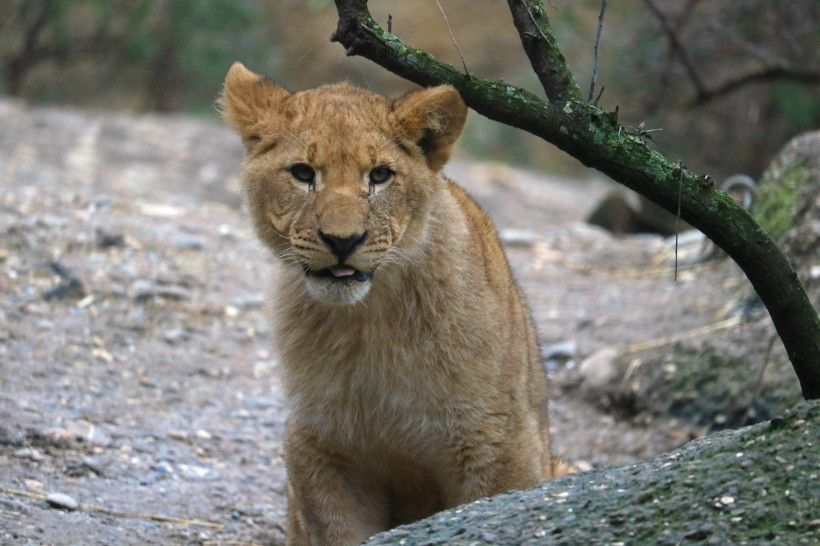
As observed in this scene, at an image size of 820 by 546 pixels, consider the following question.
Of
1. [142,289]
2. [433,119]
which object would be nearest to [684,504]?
[433,119]

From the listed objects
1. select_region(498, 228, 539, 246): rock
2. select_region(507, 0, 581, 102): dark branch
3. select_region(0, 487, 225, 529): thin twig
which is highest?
select_region(507, 0, 581, 102): dark branch

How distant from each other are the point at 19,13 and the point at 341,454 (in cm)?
1116

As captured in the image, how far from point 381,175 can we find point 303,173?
0.30 m

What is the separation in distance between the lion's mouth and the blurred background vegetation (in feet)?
19.8

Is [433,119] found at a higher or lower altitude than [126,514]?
higher

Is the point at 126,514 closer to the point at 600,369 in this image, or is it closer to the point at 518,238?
the point at 600,369

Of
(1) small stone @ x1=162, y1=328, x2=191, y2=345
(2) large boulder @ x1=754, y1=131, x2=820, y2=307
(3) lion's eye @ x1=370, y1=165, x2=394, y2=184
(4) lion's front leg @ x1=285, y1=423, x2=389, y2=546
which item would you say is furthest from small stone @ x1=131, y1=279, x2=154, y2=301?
(2) large boulder @ x1=754, y1=131, x2=820, y2=307

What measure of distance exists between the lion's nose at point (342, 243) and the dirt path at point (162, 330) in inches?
56.8

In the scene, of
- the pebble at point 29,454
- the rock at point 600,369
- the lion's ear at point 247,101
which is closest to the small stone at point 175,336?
the pebble at point 29,454

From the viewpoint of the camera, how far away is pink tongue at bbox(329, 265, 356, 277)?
13.5ft

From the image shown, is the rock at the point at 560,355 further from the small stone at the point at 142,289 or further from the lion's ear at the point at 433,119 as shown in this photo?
the lion's ear at the point at 433,119

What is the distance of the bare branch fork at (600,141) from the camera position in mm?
3848

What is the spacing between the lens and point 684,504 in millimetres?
3320

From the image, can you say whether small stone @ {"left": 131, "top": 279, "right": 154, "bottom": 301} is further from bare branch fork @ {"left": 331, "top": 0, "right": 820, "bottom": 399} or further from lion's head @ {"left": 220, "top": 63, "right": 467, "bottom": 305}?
bare branch fork @ {"left": 331, "top": 0, "right": 820, "bottom": 399}
